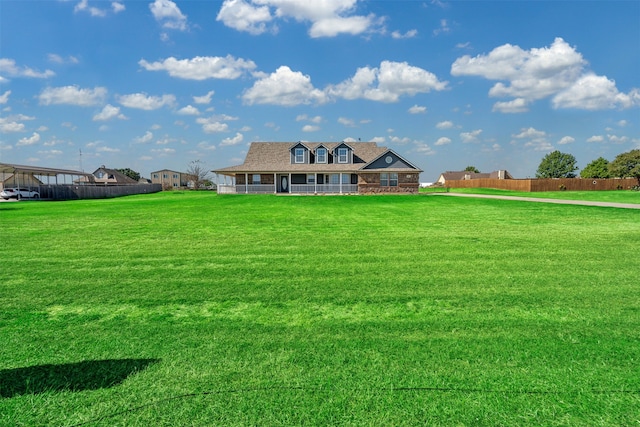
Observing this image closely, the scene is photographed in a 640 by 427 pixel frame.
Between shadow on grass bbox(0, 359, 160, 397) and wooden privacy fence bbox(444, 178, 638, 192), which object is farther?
wooden privacy fence bbox(444, 178, 638, 192)

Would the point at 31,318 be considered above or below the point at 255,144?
below

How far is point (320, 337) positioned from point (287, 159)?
3653 centimetres

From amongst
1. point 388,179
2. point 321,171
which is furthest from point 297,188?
point 388,179

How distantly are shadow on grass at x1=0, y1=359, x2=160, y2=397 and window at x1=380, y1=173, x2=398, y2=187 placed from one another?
3488 centimetres

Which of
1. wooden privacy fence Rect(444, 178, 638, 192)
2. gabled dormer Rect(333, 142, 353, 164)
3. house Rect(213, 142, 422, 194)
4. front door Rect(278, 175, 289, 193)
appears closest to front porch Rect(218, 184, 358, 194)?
house Rect(213, 142, 422, 194)

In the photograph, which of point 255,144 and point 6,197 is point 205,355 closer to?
point 255,144

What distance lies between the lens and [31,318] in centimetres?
428

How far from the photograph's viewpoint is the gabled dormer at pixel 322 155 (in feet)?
127

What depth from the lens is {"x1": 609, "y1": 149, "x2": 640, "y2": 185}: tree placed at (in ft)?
179

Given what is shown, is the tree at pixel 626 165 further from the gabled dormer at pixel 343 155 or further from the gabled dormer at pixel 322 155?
the gabled dormer at pixel 322 155

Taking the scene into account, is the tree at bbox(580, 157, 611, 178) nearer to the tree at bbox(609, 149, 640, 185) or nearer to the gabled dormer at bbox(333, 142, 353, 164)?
the tree at bbox(609, 149, 640, 185)

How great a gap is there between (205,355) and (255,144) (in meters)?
39.3

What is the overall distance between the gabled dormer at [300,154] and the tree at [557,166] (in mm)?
81961

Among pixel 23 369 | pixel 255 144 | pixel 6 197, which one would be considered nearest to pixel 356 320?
pixel 23 369
